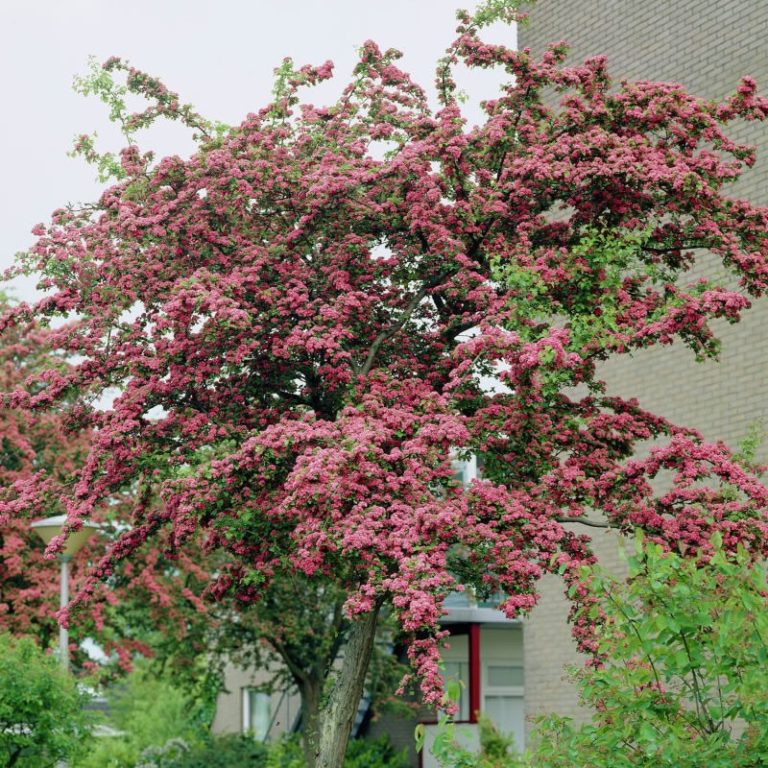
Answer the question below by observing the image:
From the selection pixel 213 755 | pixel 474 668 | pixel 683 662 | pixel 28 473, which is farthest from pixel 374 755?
pixel 683 662

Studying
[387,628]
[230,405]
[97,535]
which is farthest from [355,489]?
[387,628]

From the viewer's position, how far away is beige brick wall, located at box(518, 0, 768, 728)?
15.7m

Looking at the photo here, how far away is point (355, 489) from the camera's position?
10.9 metres

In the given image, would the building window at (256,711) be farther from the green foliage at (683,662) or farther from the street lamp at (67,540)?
the green foliage at (683,662)

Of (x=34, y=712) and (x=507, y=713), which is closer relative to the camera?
(x=34, y=712)

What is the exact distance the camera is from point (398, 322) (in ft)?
42.6

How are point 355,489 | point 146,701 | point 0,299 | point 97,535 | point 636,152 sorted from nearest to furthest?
point 355,489, point 636,152, point 97,535, point 0,299, point 146,701

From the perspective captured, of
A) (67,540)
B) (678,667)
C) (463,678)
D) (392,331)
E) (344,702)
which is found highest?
(392,331)

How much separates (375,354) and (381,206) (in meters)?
1.49

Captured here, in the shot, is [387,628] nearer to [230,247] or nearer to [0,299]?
[0,299]

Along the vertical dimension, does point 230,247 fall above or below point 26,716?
above

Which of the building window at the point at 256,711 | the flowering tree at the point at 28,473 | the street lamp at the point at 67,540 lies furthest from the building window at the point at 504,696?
the street lamp at the point at 67,540

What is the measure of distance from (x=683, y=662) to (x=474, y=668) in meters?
21.1

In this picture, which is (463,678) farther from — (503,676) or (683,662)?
(683,662)
